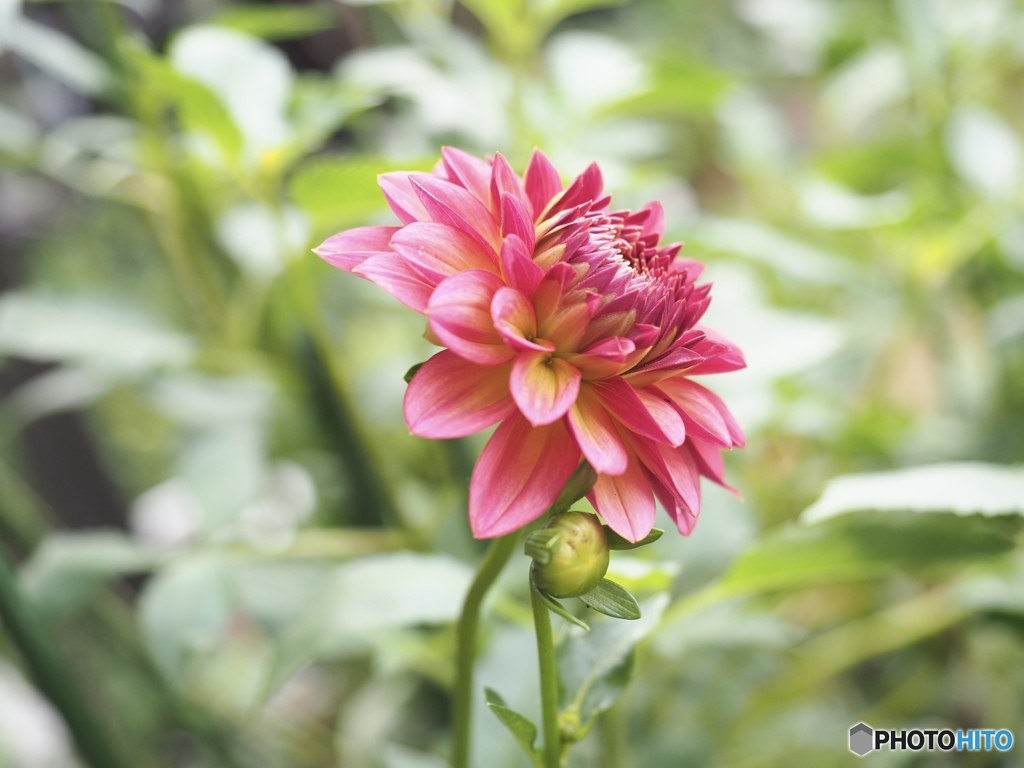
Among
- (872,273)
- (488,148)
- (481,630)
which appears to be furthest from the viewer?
(872,273)

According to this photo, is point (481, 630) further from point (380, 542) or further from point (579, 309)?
point (579, 309)

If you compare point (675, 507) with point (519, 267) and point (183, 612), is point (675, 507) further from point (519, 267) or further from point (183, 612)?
point (183, 612)

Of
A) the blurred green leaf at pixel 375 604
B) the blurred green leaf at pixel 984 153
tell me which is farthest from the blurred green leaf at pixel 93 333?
the blurred green leaf at pixel 984 153

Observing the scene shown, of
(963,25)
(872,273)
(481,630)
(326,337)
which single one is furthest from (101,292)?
(963,25)

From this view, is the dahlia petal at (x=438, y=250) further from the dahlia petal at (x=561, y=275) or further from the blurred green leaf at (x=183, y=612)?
the blurred green leaf at (x=183, y=612)

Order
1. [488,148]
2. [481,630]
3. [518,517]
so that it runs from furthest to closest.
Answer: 1. [488,148]
2. [481,630]
3. [518,517]

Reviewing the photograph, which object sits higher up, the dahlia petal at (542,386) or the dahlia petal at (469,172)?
the dahlia petal at (469,172)

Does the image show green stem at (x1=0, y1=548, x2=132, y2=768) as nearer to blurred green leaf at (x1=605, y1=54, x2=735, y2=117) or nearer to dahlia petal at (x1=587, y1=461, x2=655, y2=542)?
dahlia petal at (x1=587, y1=461, x2=655, y2=542)
